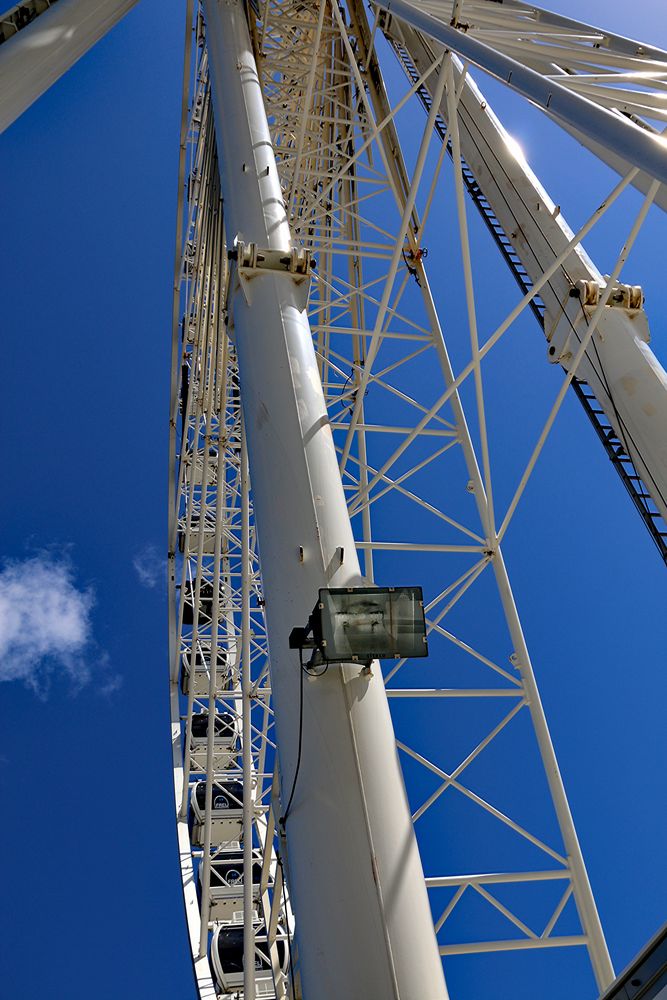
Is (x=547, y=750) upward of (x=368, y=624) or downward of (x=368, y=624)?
upward

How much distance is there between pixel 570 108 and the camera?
5.34 metres

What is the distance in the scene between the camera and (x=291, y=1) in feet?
58.9

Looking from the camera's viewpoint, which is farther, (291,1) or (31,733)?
(31,733)

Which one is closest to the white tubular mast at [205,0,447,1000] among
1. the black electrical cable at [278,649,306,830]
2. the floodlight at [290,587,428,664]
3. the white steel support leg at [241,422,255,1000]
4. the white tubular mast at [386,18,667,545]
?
the black electrical cable at [278,649,306,830]

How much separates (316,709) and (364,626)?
0.73 m

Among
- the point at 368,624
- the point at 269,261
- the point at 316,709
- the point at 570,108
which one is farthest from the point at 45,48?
the point at 316,709

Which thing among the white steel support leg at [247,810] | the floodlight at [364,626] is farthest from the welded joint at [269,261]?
the floodlight at [364,626]

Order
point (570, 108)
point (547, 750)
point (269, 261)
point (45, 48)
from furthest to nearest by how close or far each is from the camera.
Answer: point (547, 750), point (269, 261), point (45, 48), point (570, 108)

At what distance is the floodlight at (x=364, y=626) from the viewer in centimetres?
574

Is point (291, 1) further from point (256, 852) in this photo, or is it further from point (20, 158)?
point (256, 852)

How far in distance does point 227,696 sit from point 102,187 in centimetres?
2067

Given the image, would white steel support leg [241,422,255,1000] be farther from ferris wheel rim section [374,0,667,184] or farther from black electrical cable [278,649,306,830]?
ferris wheel rim section [374,0,667,184]

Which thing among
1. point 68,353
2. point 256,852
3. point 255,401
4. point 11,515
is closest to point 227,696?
point 256,852

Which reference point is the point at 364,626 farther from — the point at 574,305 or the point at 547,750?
the point at 574,305
